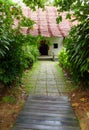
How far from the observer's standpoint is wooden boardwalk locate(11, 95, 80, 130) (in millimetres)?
4301

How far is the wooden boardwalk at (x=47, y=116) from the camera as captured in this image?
169 inches

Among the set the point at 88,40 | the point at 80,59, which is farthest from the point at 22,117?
the point at 88,40

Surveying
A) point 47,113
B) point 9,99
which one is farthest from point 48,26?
point 47,113

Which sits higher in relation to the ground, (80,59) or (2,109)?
(80,59)

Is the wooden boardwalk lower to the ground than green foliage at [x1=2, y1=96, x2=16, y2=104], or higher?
higher

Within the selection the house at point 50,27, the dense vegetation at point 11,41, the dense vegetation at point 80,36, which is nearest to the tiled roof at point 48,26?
the house at point 50,27

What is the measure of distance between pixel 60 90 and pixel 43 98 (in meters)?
1.20

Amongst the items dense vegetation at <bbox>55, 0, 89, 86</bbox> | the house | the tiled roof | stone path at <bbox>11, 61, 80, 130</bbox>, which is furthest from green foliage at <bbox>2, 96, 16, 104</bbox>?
the tiled roof

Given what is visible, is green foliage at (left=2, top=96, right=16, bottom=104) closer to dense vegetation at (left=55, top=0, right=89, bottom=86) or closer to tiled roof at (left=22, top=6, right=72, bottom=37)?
dense vegetation at (left=55, top=0, right=89, bottom=86)

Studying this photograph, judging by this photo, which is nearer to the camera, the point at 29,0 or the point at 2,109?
the point at 2,109

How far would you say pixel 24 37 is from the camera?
264 inches

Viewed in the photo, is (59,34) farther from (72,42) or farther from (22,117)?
(22,117)

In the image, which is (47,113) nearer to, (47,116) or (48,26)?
(47,116)

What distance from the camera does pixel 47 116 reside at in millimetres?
4816
